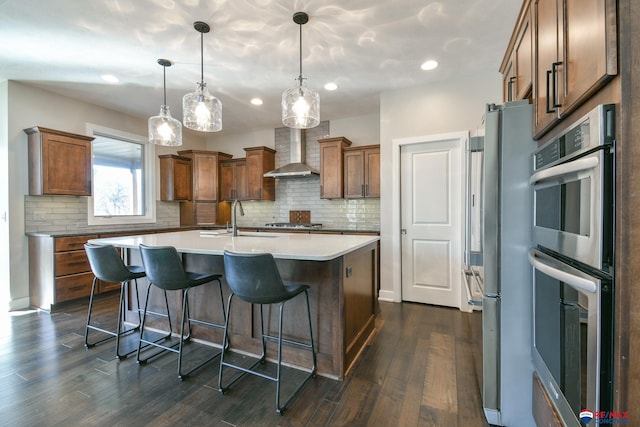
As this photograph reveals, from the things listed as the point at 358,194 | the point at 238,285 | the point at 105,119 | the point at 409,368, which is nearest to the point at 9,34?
the point at 105,119

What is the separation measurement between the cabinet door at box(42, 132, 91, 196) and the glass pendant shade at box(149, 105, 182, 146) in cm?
169

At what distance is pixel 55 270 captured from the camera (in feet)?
11.3

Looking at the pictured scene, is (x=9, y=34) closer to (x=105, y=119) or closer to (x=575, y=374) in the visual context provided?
(x=105, y=119)

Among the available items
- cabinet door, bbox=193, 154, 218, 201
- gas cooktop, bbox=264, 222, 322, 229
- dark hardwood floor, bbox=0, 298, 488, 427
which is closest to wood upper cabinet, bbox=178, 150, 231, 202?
cabinet door, bbox=193, 154, 218, 201

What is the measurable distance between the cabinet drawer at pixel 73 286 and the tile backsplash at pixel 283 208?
75 centimetres

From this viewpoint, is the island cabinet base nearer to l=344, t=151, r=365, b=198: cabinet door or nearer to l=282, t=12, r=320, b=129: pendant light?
l=282, t=12, r=320, b=129: pendant light

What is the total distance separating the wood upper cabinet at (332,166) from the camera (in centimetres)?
461

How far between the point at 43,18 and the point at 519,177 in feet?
12.0

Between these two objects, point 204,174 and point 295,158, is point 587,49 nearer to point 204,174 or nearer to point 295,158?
point 295,158

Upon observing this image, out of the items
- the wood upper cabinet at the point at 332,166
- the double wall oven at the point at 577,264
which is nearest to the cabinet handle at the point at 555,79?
the double wall oven at the point at 577,264

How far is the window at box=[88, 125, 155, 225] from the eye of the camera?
4.49 m

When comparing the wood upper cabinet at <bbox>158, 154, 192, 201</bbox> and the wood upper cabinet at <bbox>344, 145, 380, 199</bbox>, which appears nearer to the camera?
the wood upper cabinet at <bbox>344, 145, 380, 199</bbox>

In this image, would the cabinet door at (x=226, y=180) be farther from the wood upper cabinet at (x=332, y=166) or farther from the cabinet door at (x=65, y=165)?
the cabinet door at (x=65, y=165)

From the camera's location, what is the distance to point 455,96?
350 cm
